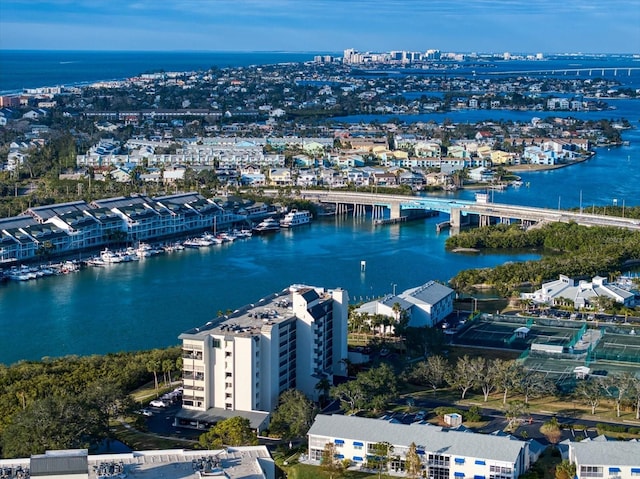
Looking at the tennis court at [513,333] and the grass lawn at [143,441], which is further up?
the tennis court at [513,333]

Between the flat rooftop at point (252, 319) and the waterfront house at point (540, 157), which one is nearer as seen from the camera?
the flat rooftop at point (252, 319)

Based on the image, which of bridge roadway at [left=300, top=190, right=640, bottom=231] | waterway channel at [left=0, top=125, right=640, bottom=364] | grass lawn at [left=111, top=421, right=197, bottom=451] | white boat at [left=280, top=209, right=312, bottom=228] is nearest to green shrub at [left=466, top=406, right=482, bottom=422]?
grass lawn at [left=111, top=421, right=197, bottom=451]

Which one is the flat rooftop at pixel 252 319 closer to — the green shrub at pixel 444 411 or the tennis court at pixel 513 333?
the green shrub at pixel 444 411

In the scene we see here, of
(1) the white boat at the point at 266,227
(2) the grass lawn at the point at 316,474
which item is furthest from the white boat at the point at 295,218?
(2) the grass lawn at the point at 316,474

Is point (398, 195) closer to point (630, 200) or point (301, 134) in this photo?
Answer: point (630, 200)

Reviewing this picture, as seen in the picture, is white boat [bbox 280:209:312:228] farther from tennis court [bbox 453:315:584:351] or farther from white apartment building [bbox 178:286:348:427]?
white apartment building [bbox 178:286:348:427]

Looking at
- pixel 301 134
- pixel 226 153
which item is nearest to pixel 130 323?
pixel 226 153
